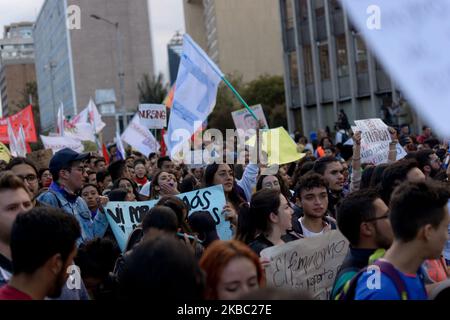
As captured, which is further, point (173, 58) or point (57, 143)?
point (173, 58)

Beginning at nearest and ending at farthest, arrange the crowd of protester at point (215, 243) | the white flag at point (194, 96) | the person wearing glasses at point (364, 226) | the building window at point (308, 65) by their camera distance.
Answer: the crowd of protester at point (215, 243)
the person wearing glasses at point (364, 226)
the white flag at point (194, 96)
the building window at point (308, 65)

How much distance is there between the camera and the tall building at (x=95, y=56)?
89.0m

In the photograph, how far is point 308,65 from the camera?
137 feet

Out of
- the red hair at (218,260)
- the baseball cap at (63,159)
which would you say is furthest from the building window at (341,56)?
the red hair at (218,260)

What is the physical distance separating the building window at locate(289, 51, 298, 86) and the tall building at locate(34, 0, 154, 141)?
42386 mm

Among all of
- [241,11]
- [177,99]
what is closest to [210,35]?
[241,11]

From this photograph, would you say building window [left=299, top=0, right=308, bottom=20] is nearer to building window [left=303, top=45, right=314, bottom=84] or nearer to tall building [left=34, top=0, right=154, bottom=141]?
building window [left=303, top=45, right=314, bottom=84]

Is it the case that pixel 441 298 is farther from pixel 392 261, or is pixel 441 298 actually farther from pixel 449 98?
pixel 449 98

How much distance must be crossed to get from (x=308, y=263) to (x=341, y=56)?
3343 centimetres

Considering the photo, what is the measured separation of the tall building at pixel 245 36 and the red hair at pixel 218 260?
7387cm

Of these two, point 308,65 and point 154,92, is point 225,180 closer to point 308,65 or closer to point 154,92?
point 308,65

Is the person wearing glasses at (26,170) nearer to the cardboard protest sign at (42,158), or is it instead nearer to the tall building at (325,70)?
the cardboard protest sign at (42,158)

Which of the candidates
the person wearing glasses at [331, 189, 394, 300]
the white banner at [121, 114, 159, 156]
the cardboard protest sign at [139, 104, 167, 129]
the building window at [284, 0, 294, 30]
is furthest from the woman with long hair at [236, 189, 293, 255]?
the building window at [284, 0, 294, 30]

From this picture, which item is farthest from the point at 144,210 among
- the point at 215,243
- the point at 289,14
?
the point at 289,14
